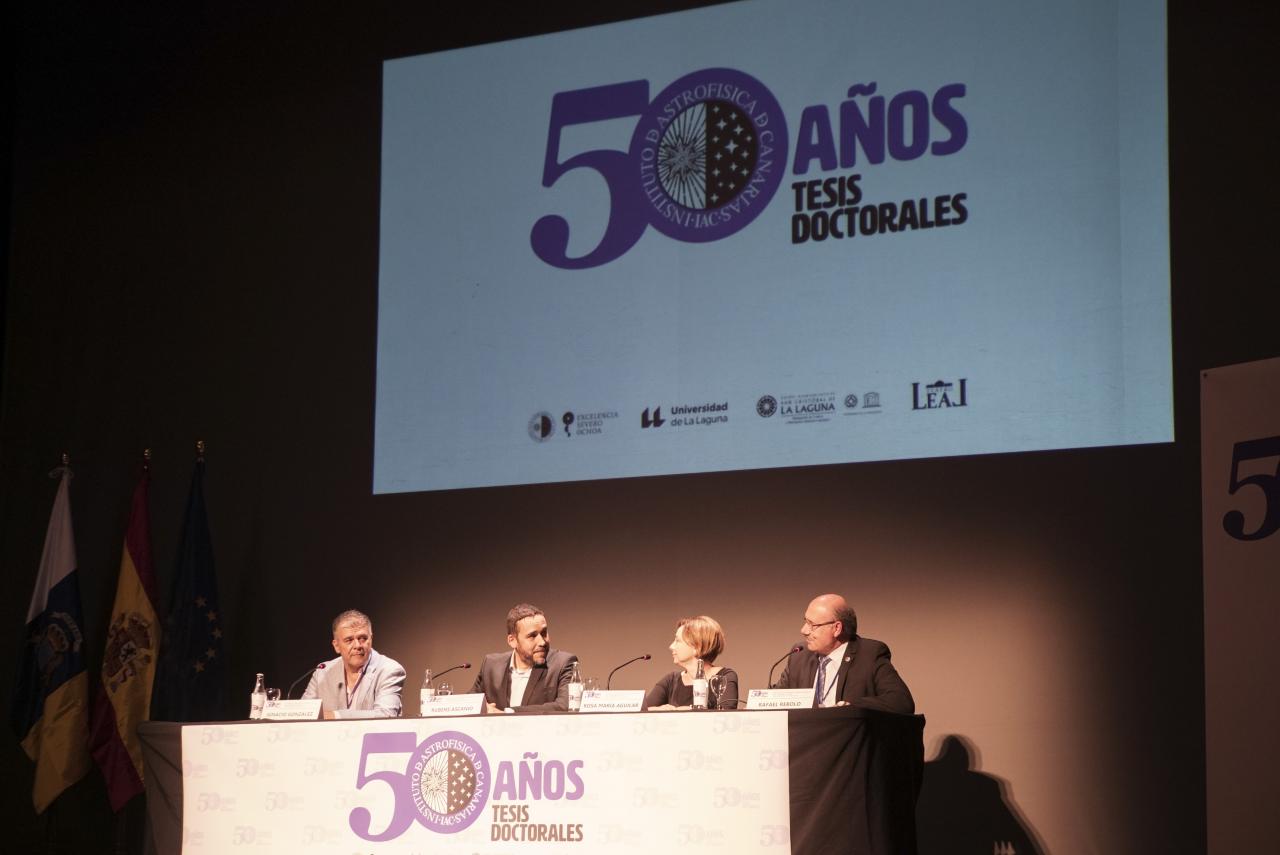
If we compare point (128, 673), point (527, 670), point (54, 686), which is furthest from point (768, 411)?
point (54, 686)

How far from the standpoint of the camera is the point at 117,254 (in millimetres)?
6883

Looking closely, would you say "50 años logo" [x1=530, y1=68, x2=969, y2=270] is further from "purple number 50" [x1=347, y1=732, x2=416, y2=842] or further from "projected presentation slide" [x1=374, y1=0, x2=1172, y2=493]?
"purple number 50" [x1=347, y1=732, x2=416, y2=842]

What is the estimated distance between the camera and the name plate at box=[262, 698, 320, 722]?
446 centimetres

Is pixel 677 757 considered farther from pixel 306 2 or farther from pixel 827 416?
pixel 306 2

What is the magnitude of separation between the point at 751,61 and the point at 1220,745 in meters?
Result: 3.03

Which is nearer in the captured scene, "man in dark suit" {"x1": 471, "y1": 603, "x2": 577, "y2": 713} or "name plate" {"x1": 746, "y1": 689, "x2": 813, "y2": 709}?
"name plate" {"x1": 746, "y1": 689, "x2": 813, "y2": 709}

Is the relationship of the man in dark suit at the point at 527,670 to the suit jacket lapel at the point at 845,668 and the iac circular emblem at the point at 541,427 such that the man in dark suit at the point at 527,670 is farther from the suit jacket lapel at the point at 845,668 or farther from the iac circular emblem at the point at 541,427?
the suit jacket lapel at the point at 845,668

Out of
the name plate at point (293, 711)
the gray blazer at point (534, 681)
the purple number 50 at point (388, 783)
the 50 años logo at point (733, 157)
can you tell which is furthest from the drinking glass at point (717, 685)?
the 50 años logo at point (733, 157)

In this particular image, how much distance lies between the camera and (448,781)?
13.8 feet

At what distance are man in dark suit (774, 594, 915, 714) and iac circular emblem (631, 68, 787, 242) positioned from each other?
1637 millimetres

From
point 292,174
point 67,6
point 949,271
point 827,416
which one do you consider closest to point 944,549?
point 827,416

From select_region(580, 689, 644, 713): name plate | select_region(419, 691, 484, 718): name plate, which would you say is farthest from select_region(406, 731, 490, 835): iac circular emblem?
select_region(580, 689, 644, 713): name plate

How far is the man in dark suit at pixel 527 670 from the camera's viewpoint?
5.12 metres

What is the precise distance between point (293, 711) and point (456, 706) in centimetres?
56
